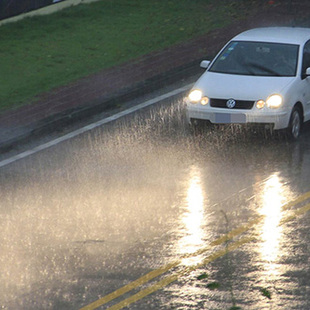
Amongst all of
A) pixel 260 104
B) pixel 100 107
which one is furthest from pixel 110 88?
pixel 260 104

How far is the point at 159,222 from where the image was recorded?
34.3 feet

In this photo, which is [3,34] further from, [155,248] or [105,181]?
[155,248]

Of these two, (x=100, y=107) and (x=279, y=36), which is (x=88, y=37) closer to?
(x=100, y=107)

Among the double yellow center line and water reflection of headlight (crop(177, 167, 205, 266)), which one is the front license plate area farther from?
the double yellow center line

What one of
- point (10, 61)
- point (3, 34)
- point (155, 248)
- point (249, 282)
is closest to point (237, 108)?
point (155, 248)

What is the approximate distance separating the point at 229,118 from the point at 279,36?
2.44m

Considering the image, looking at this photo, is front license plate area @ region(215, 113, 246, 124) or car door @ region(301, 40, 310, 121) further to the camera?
car door @ region(301, 40, 310, 121)

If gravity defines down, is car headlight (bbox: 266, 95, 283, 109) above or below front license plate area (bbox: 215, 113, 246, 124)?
above

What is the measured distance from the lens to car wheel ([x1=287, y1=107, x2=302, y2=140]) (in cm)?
1391

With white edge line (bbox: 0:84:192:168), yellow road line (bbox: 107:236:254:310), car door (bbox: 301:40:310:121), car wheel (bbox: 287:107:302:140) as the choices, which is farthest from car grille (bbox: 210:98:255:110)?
yellow road line (bbox: 107:236:254:310)

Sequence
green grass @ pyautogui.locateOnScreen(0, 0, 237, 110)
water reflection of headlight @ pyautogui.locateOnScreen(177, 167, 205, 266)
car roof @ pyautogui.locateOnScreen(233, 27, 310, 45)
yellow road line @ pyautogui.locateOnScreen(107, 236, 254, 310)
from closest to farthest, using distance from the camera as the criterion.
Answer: yellow road line @ pyautogui.locateOnScreen(107, 236, 254, 310) < water reflection of headlight @ pyautogui.locateOnScreen(177, 167, 205, 266) < car roof @ pyautogui.locateOnScreen(233, 27, 310, 45) < green grass @ pyautogui.locateOnScreen(0, 0, 237, 110)

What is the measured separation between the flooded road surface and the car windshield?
41.5 inches

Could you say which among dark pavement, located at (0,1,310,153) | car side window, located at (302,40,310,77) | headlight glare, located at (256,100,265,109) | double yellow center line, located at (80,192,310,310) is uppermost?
car side window, located at (302,40,310,77)

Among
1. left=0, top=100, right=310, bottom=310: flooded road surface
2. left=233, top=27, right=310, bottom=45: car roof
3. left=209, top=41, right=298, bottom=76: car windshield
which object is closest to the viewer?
left=0, top=100, right=310, bottom=310: flooded road surface
